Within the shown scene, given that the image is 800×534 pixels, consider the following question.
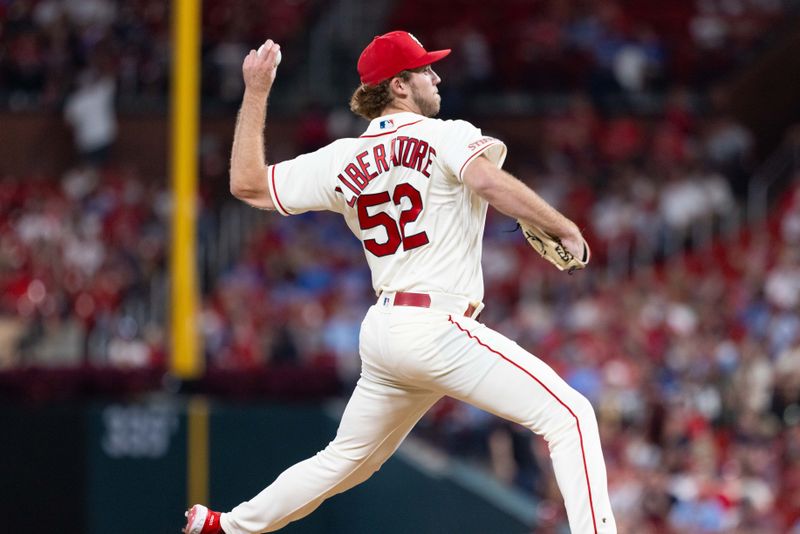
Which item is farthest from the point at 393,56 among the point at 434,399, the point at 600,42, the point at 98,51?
A: the point at 98,51

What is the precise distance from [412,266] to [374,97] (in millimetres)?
596

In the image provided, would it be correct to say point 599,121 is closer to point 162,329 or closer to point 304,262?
point 304,262

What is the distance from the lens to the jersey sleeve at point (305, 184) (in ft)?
15.0

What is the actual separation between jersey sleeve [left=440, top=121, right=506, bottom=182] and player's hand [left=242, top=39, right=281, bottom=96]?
71 centimetres

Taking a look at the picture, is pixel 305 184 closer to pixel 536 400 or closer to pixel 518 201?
pixel 518 201

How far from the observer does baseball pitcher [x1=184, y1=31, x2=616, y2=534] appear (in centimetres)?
421

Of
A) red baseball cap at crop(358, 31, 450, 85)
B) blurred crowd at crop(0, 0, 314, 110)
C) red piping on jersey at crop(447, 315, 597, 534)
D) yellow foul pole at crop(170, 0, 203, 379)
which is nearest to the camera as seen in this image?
red piping on jersey at crop(447, 315, 597, 534)

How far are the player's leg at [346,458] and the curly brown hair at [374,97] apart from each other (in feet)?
2.93

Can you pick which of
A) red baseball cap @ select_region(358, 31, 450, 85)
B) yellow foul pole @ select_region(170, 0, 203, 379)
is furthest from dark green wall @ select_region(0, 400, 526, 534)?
red baseball cap @ select_region(358, 31, 450, 85)

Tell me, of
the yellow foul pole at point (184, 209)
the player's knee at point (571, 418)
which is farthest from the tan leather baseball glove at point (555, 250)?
the yellow foul pole at point (184, 209)

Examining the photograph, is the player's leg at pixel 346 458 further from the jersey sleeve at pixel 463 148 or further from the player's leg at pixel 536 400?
the jersey sleeve at pixel 463 148

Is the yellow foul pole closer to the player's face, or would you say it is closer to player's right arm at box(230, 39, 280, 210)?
player's right arm at box(230, 39, 280, 210)

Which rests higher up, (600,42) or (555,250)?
(600,42)

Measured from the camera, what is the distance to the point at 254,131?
4.64 m
